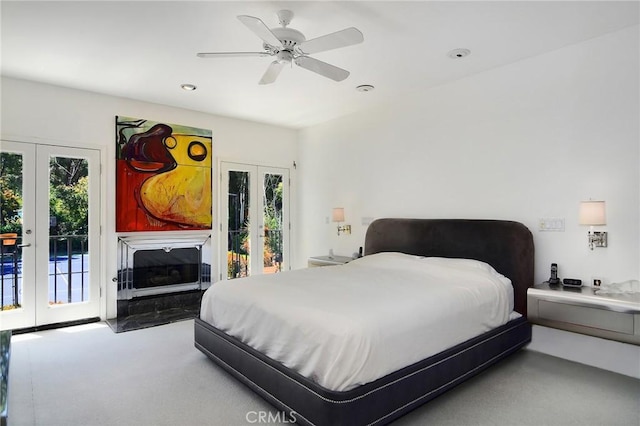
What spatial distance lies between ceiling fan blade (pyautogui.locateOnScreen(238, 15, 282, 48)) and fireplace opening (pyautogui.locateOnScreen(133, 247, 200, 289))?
11.3 ft

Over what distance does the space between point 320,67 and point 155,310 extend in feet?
12.6

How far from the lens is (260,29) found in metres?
2.33

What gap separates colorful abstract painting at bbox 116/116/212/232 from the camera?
4.60 m

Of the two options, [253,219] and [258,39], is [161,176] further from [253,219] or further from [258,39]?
[258,39]

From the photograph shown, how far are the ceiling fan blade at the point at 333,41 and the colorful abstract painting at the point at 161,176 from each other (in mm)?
2999

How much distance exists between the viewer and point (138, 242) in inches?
185

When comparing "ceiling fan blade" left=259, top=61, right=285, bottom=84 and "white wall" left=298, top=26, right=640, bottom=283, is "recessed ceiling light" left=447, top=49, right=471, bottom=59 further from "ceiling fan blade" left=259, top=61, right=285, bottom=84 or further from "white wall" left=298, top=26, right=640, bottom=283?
"ceiling fan blade" left=259, top=61, right=285, bottom=84

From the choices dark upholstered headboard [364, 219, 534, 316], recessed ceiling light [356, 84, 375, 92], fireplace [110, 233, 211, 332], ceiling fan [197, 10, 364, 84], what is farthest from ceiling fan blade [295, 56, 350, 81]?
fireplace [110, 233, 211, 332]

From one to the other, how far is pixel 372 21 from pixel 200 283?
4.13 meters

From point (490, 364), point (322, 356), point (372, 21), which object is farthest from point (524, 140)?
point (322, 356)

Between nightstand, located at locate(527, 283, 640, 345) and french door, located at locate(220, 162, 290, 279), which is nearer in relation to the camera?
nightstand, located at locate(527, 283, 640, 345)

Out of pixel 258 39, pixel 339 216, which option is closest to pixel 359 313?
pixel 258 39

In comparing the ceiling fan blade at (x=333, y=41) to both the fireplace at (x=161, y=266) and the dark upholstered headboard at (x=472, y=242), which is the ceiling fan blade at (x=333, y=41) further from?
the fireplace at (x=161, y=266)

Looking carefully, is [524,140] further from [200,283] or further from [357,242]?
[200,283]
